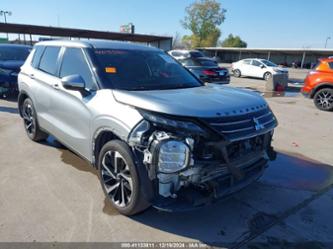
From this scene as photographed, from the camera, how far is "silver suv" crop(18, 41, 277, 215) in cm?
262

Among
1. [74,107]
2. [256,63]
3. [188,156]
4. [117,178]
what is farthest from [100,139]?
[256,63]

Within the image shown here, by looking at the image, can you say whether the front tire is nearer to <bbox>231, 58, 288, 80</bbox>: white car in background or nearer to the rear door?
the rear door

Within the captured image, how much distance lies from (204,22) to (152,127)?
2789 inches

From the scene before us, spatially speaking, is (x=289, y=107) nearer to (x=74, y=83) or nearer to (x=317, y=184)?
(x=317, y=184)

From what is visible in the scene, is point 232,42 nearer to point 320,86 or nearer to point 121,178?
point 320,86

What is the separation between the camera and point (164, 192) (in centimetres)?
268

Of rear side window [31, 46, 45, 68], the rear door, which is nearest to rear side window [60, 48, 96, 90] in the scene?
the rear door

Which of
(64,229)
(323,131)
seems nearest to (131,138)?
(64,229)

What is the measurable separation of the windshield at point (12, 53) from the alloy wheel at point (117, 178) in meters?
8.62

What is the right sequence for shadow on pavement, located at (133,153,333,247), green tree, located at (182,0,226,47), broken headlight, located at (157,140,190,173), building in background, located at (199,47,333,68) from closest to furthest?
broken headlight, located at (157,140,190,173) < shadow on pavement, located at (133,153,333,247) < building in background, located at (199,47,333,68) < green tree, located at (182,0,226,47)

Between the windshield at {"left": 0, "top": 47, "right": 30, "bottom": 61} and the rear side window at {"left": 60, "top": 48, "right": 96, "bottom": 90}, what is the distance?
23.6ft

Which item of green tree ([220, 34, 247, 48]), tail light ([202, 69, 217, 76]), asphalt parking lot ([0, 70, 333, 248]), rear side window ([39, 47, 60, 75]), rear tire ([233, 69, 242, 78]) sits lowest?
asphalt parking lot ([0, 70, 333, 248])

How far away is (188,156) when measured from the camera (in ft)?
8.36

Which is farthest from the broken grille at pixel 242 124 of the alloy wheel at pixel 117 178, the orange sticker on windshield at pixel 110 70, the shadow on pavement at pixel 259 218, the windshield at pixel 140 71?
the orange sticker on windshield at pixel 110 70
